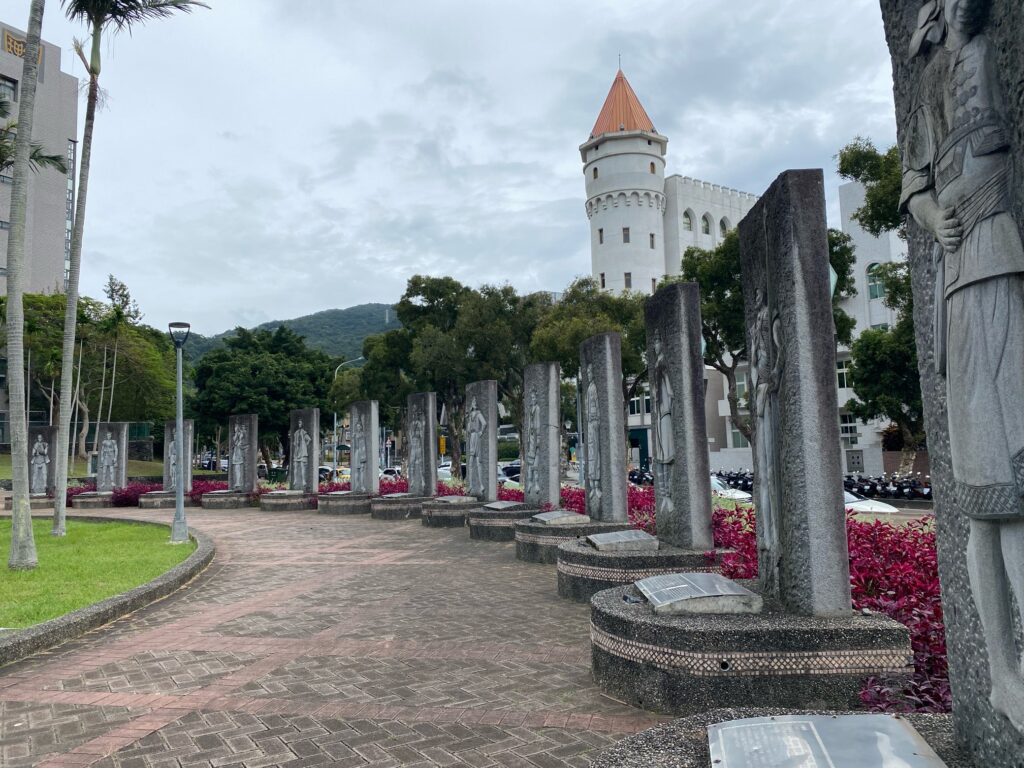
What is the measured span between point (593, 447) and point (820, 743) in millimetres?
8179

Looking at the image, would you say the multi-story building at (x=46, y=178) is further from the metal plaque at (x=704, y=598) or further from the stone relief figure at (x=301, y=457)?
the metal plaque at (x=704, y=598)

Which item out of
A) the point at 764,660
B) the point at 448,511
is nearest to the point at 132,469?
the point at 448,511

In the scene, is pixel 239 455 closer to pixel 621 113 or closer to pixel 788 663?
pixel 788 663

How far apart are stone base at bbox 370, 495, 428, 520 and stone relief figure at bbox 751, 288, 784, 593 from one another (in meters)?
14.2

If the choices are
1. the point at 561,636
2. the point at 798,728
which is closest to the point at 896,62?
the point at 798,728

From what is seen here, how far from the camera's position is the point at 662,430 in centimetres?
800

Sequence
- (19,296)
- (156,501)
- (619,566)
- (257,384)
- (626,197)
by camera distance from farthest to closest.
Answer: (626,197) < (257,384) < (156,501) < (19,296) < (619,566)

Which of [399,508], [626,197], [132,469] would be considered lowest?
[399,508]

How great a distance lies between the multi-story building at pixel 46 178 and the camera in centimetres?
4634

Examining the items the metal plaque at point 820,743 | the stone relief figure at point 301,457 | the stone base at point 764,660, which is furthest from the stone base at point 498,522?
the stone relief figure at point 301,457

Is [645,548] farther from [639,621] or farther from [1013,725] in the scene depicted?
[1013,725]

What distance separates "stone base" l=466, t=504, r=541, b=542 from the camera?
13.3 metres

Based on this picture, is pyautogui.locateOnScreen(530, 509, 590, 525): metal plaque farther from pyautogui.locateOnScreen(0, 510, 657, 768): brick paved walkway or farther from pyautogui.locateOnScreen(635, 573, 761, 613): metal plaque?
pyautogui.locateOnScreen(635, 573, 761, 613): metal plaque

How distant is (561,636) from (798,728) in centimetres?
371
